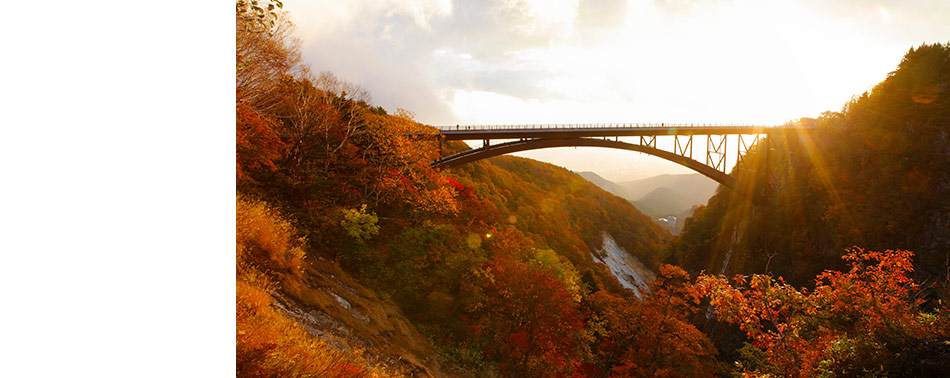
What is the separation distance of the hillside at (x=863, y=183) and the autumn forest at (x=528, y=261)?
4.7 inches

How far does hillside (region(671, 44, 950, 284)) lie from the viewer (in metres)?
21.7

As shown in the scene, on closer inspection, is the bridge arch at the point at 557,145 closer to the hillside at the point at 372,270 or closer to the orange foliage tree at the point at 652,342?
the hillside at the point at 372,270

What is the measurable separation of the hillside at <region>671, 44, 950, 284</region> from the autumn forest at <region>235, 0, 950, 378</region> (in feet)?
0.39

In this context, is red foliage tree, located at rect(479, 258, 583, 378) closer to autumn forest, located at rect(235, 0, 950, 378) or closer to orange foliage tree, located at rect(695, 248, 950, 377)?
autumn forest, located at rect(235, 0, 950, 378)

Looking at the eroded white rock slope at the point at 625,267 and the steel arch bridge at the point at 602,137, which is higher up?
the steel arch bridge at the point at 602,137

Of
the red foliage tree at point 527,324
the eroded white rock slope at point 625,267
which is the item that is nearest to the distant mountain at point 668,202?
the eroded white rock slope at point 625,267

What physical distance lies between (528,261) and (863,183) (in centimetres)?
2563

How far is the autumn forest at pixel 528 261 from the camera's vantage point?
6.98 m

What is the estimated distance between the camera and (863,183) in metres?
24.7

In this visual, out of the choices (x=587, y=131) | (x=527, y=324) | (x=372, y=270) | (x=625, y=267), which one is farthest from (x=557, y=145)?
(x=625, y=267)

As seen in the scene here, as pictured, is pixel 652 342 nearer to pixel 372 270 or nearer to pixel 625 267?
pixel 372 270
